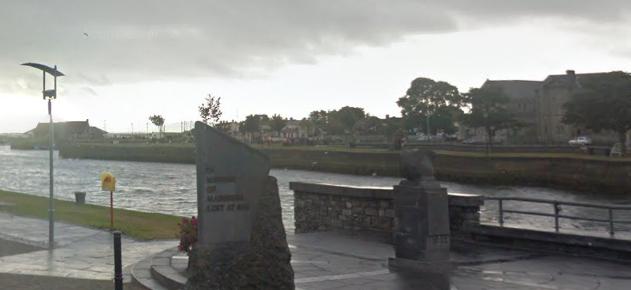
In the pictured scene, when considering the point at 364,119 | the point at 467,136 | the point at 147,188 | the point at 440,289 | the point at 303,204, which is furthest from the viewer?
the point at 364,119

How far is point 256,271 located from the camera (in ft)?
22.3

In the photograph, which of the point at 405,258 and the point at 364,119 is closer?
the point at 405,258

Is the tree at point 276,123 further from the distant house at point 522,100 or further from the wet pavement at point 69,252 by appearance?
the wet pavement at point 69,252

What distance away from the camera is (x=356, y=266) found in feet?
37.2

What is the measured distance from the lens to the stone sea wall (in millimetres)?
48188

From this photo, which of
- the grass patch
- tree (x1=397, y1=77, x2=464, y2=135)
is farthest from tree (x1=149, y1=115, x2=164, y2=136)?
the grass patch

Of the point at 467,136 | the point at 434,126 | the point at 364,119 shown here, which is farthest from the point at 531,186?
the point at 364,119

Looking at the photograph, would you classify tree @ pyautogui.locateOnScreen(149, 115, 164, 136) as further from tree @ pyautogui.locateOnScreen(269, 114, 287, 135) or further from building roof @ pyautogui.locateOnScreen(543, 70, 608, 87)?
building roof @ pyautogui.locateOnScreen(543, 70, 608, 87)

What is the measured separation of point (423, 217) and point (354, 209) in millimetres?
5639

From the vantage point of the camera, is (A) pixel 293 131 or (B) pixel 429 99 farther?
(A) pixel 293 131

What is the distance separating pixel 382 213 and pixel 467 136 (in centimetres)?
11536

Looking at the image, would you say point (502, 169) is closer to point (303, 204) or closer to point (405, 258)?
point (303, 204)

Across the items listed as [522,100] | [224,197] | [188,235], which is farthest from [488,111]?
[224,197]

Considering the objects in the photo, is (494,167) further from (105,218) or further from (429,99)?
(429,99)
